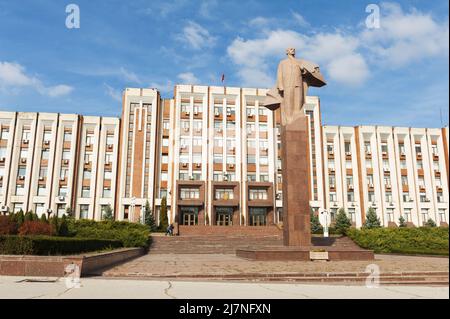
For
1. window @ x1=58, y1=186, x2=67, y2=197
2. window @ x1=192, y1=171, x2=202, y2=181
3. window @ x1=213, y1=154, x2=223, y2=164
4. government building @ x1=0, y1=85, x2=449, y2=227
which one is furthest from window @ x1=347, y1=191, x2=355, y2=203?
window @ x1=58, y1=186, x2=67, y2=197

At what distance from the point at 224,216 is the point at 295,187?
82.0 feet

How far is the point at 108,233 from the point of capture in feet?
72.6

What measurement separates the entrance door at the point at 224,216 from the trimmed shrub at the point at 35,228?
980 inches

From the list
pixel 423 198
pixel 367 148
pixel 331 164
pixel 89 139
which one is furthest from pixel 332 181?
pixel 89 139

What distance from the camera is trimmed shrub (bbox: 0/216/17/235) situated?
50.9ft

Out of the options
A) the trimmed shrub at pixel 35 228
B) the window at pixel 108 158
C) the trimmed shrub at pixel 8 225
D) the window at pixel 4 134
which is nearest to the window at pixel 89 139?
the window at pixel 108 158

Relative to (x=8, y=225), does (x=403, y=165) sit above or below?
above

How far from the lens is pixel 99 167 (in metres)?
42.4

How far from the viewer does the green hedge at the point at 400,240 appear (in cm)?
2106

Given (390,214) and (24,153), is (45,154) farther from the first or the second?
(390,214)

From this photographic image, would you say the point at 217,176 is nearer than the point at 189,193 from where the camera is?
No

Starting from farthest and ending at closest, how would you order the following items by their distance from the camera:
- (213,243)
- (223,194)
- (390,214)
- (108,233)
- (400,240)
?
1. (390,214)
2. (223,194)
3. (213,243)
4. (400,240)
5. (108,233)
